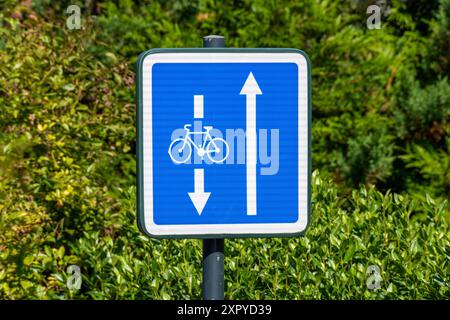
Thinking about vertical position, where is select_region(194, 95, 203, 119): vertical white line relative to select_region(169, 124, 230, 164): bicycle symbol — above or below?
above

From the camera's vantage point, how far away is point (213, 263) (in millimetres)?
2588

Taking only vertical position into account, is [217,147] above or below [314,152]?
below

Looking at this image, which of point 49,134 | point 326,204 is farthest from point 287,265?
point 49,134

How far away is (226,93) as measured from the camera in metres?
2.57

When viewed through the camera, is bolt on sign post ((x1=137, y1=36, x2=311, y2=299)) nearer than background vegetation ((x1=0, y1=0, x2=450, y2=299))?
Yes

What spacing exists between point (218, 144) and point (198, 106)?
0.42 ft

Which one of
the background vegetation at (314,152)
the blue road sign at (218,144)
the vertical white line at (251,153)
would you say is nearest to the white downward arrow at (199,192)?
the blue road sign at (218,144)

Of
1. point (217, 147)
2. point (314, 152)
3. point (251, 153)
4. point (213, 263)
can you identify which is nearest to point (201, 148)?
point (217, 147)

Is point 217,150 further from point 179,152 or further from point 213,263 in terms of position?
point 213,263

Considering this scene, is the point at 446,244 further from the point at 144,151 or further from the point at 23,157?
the point at 23,157

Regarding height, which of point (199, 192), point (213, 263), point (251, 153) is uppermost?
point (251, 153)

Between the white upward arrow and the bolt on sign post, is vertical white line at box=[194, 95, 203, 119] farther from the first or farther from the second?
the white upward arrow

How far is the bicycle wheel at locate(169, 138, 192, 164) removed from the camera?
2.54 m

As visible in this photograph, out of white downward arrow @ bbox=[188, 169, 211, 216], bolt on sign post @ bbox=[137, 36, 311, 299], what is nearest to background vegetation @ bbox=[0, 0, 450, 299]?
bolt on sign post @ bbox=[137, 36, 311, 299]
